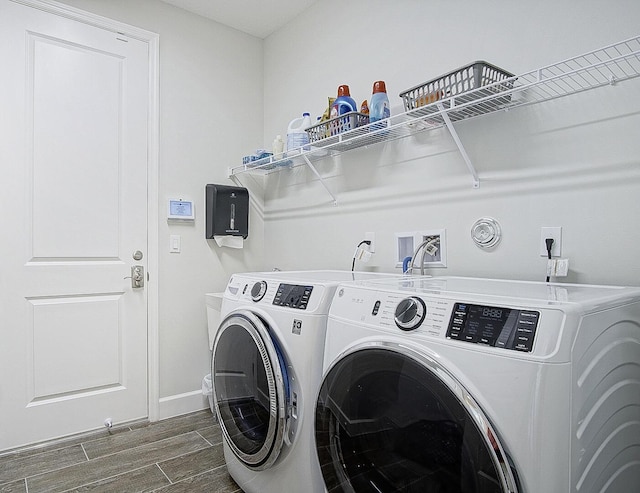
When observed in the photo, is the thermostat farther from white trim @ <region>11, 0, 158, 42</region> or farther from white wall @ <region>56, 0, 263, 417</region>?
white trim @ <region>11, 0, 158, 42</region>

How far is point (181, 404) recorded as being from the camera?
2492 mm

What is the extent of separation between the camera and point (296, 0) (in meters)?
2.45

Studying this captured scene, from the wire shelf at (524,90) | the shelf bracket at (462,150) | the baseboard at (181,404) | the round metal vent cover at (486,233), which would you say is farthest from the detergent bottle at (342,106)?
the baseboard at (181,404)

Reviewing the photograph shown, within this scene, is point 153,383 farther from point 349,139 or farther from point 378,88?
point 378,88

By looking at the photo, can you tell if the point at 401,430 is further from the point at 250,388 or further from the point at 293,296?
the point at 250,388

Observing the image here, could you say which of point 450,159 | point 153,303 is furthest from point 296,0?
point 153,303

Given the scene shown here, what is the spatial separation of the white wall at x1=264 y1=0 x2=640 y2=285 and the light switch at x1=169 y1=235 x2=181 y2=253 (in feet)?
2.34

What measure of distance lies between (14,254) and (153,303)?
72 centimetres

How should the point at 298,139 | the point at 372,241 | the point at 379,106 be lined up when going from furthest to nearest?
the point at 298,139
the point at 372,241
the point at 379,106

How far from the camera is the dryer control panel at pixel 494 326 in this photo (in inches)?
31.0

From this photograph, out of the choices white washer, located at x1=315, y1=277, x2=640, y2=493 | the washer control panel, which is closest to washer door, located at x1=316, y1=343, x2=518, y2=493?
white washer, located at x1=315, y1=277, x2=640, y2=493

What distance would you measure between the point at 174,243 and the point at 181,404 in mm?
985

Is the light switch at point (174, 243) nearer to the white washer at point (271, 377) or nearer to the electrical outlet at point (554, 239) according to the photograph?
the white washer at point (271, 377)

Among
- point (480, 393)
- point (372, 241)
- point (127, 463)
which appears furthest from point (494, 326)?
point (127, 463)
